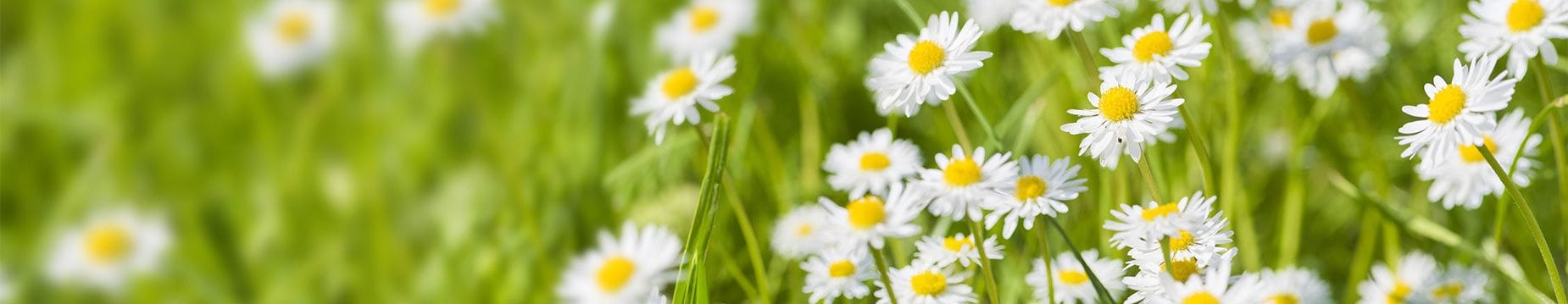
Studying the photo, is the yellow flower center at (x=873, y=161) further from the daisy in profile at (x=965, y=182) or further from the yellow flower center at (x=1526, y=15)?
the yellow flower center at (x=1526, y=15)

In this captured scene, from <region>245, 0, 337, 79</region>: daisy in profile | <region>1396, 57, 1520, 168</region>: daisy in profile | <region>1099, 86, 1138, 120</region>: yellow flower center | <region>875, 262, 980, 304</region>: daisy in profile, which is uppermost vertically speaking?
<region>245, 0, 337, 79</region>: daisy in profile

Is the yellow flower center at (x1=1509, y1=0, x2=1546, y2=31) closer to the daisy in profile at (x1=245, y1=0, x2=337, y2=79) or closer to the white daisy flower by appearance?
the white daisy flower

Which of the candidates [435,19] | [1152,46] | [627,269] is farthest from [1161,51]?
[435,19]

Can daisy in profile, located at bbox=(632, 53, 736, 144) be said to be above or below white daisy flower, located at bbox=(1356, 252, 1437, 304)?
above

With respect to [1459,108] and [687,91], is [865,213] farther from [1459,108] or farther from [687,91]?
[1459,108]

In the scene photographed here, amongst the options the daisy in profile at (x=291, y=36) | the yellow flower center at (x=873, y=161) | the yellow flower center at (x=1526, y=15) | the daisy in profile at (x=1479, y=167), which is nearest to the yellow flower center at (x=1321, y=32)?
the daisy in profile at (x=1479, y=167)

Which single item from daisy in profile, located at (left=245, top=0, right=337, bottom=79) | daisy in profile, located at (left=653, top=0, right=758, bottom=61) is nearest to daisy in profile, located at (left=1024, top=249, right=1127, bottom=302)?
daisy in profile, located at (left=653, top=0, right=758, bottom=61)
